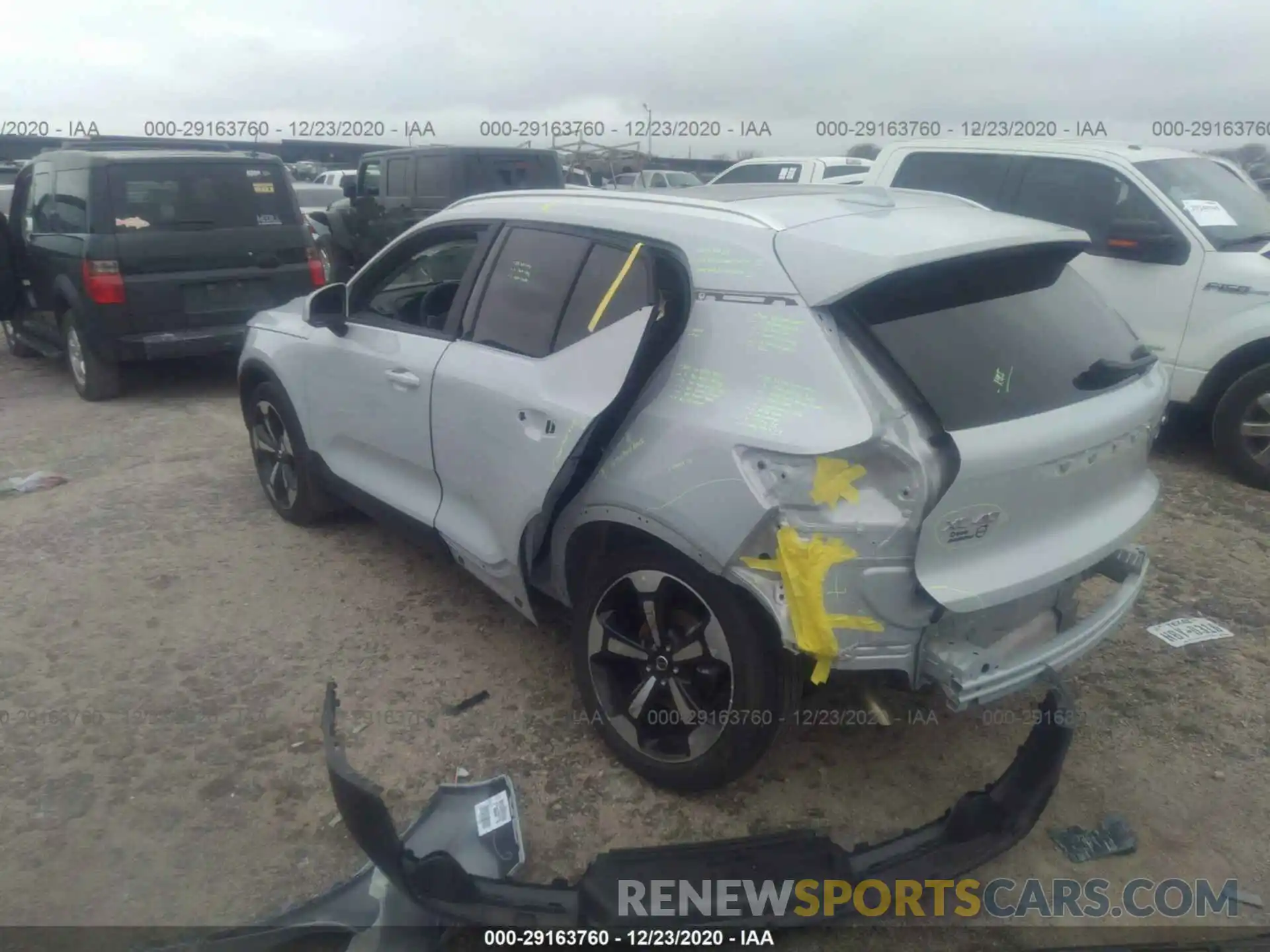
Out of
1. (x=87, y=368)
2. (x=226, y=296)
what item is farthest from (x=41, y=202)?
(x=226, y=296)

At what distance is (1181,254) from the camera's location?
18.4 feet

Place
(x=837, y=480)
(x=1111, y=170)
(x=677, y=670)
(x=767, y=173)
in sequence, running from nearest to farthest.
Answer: (x=837, y=480)
(x=677, y=670)
(x=1111, y=170)
(x=767, y=173)

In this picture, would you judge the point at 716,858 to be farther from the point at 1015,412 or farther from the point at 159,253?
the point at 159,253

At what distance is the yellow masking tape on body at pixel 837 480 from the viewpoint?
7.50 ft

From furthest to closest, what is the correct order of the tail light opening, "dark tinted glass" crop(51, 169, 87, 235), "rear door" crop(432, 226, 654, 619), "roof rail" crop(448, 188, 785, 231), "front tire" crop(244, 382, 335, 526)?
1. "dark tinted glass" crop(51, 169, 87, 235)
2. the tail light opening
3. "front tire" crop(244, 382, 335, 526)
4. "rear door" crop(432, 226, 654, 619)
5. "roof rail" crop(448, 188, 785, 231)

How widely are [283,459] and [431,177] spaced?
23.6ft

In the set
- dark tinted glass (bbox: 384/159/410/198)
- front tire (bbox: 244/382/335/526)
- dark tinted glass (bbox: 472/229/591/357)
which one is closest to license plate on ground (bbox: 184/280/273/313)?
front tire (bbox: 244/382/335/526)

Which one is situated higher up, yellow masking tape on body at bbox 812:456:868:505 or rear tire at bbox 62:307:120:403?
yellow masking tape on body at bbox 812:456:868:505

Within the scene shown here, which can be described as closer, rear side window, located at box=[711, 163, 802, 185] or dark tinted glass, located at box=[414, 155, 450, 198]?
rear side window, located at box=[711, 163, 802, 185]

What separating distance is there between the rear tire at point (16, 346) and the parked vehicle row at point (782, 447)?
767cm

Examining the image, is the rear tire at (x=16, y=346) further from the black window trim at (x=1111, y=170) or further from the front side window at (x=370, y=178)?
the black window trim at (x=1111, y=170)

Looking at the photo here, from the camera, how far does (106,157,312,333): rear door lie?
279 inches
